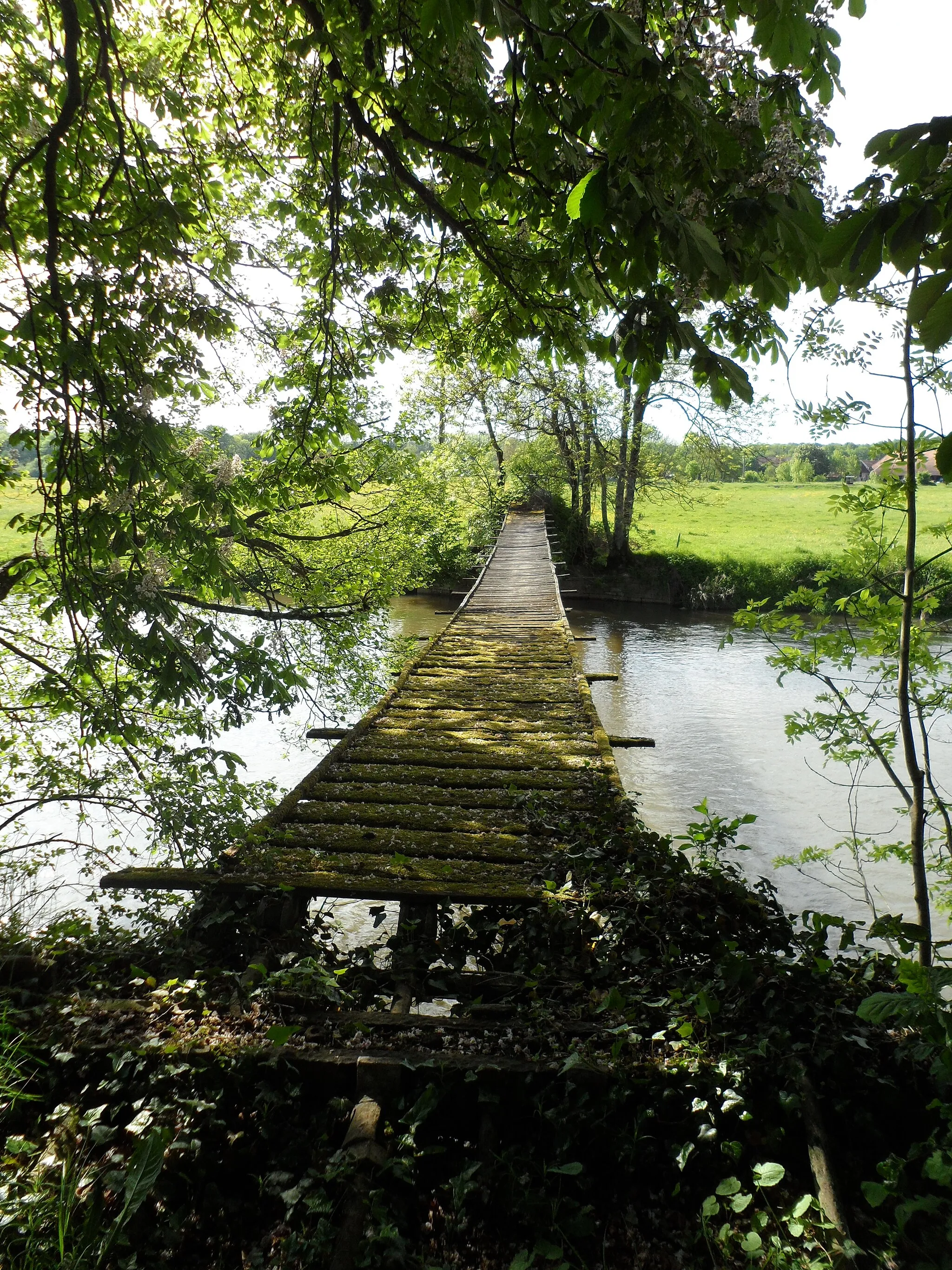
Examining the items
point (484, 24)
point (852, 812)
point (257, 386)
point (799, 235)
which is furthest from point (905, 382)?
point (852, 812)

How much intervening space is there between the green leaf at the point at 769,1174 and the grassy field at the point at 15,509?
12.4 ft

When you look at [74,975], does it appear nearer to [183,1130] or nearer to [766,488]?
[183,1130]

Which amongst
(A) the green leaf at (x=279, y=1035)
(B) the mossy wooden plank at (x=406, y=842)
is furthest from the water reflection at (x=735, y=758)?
(A) the green leaf at (x=279, y=1035)

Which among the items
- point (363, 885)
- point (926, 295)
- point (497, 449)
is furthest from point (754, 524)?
point (926, 295)

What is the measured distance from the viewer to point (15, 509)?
2075 centimetres

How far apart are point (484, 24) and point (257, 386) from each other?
4.54 m

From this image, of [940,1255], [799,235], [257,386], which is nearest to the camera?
[940,1255]

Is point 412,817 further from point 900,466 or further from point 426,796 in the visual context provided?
point 900,466

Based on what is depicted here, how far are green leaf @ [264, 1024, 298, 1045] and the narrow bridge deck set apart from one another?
885mm

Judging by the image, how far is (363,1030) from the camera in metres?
2.13

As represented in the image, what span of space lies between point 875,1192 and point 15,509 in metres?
24.0

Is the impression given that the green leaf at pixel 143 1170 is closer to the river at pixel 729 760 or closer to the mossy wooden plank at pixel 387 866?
the mossy wooden plank at pixel 387 866

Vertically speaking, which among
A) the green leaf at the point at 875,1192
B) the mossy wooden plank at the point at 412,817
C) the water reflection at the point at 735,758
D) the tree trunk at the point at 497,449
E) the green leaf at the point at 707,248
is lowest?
the water reflection at the point at 735,758

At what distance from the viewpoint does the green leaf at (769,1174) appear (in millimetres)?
1560
